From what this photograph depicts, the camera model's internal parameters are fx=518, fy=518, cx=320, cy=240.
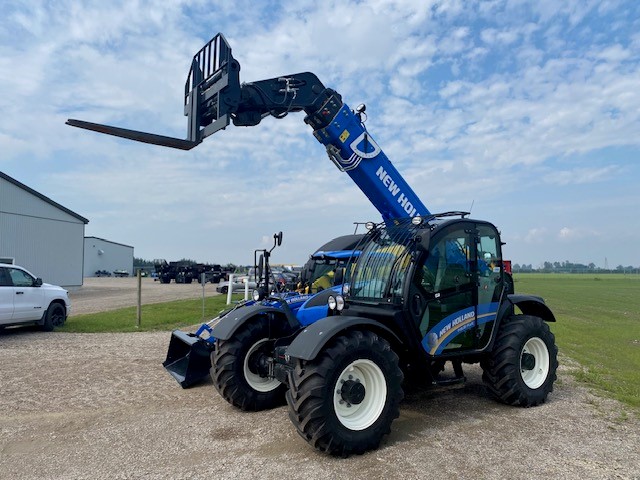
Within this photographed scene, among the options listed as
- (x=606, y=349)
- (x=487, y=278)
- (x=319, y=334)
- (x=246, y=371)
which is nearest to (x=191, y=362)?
(x=246, y=371)

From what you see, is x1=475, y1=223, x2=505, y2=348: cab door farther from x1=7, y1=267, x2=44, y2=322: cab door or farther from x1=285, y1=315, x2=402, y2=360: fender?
x1=7, y1=267, x2=44, y2=322: cab door

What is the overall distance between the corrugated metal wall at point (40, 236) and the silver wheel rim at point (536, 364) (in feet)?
91.4

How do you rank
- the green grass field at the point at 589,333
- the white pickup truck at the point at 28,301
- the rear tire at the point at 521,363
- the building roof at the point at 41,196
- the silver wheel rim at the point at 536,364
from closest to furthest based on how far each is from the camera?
the rear tire at the point at 521,363, the silver wheel rim at the point at 536,364, the green grass field at the point at 589,333, the white pickup truck at the point at 28,301, the building roof at the point at 41,196

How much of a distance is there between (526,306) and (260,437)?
435cm

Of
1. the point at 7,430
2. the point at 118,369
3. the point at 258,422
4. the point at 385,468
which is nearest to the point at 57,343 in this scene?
the point at 118,369

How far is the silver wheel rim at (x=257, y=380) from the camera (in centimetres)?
662

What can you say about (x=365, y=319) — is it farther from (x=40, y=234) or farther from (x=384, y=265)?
(x=40, y=234)

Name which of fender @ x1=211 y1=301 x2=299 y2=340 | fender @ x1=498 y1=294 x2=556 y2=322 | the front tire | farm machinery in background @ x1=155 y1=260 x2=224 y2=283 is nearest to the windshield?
the front tire

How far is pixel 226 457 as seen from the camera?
4855 mm

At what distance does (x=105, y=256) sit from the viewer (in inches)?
2638

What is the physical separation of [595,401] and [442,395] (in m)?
1.99

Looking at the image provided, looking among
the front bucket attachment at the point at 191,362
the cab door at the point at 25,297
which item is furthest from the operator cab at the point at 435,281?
the cab door at the point at 25,297

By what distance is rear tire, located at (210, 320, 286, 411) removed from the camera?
6.40 m

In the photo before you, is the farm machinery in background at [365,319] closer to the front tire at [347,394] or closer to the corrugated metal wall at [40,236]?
the front tire at [347,394]
